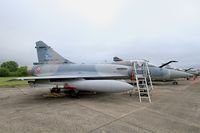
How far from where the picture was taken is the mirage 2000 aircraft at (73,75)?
8.10m

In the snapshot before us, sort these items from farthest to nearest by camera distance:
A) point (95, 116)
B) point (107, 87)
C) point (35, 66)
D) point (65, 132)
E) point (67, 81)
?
point (35, 66) < point (67, 81) < point (107, 87) < point (95, 116) < point (65, 132)

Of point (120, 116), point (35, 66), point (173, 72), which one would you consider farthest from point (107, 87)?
point (173, 72)

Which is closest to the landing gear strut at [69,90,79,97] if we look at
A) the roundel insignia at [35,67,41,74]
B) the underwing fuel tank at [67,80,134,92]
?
the underwing fuel tank at [67,80,134,92]

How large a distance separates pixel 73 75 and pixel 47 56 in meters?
3.45

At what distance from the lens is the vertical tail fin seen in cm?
1158

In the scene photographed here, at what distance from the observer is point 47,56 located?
11711mm

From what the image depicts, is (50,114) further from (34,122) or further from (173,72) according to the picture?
(173,72)

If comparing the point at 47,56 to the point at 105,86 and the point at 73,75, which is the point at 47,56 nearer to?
the point at 73,75

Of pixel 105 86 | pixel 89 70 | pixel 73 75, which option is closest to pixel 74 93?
pixel 73 75

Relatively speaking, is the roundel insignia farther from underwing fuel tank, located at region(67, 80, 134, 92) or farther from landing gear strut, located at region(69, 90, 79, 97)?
underwing fuel tank, located at region(67, 80, 134, 92)

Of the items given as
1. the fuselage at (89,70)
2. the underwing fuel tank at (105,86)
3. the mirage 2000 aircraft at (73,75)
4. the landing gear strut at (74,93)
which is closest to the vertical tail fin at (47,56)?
the mirage 2000 aircraft at (73,75)

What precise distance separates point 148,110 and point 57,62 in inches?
294

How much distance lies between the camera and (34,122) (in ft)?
15.4

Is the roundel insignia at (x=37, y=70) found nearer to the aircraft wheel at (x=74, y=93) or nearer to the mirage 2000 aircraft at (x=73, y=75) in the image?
the mirage 2000 aircraft at (x=73, y=75)
